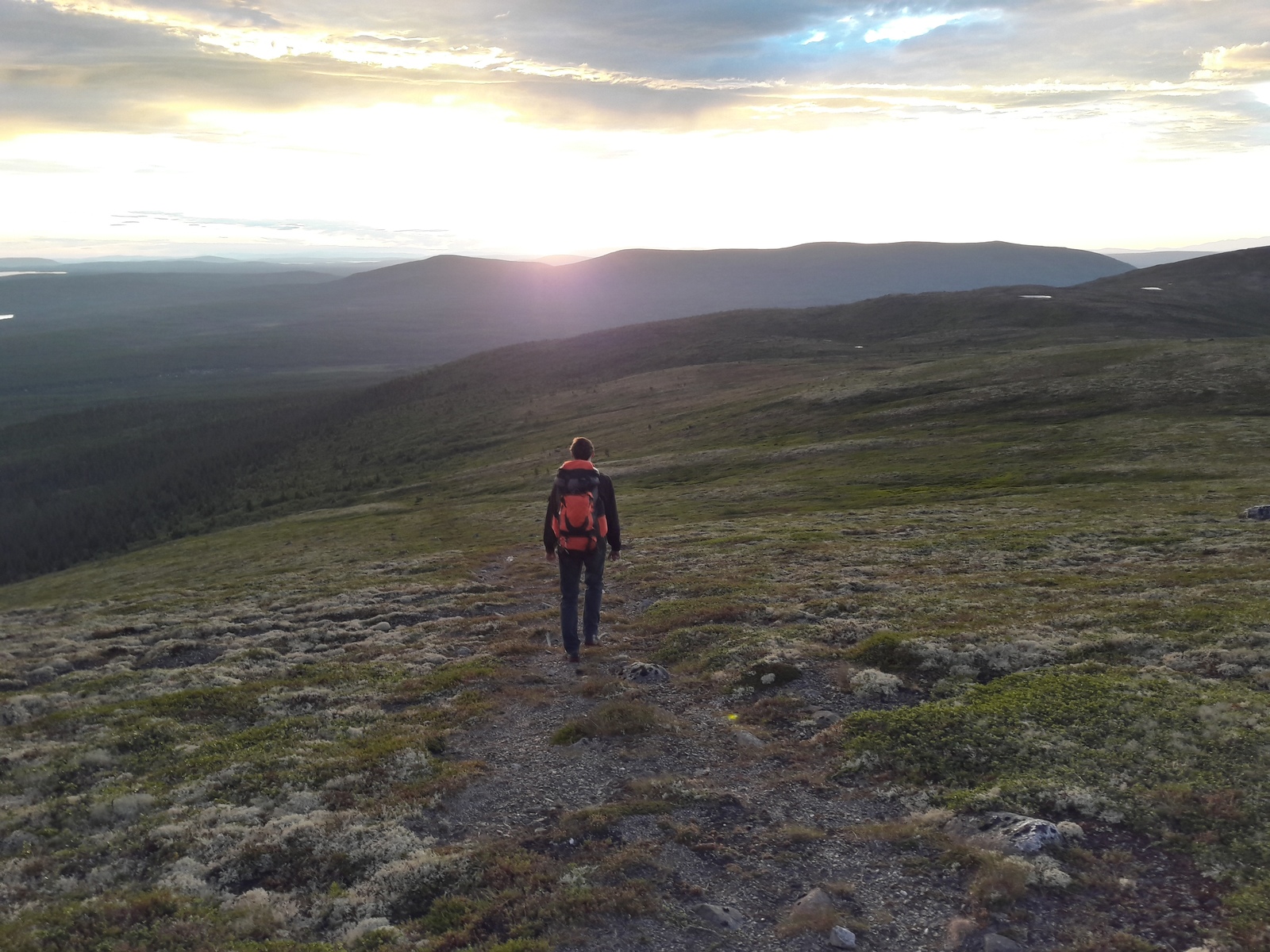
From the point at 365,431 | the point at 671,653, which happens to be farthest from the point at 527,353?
the point at 671,653

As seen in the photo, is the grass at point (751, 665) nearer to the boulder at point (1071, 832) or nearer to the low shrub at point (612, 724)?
the low shrub at point (612, 724)

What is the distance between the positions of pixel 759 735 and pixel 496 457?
87462 millimetres

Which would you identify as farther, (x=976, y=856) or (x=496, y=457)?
(x=496, y=457)

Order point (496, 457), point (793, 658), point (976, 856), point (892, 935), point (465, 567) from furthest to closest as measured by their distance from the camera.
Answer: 1. point (496, 457)
2. point (465, 567)
3. point (793, 658)
4. point (976, 856)
5. point (892, 935)

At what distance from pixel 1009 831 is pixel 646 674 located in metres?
8.39

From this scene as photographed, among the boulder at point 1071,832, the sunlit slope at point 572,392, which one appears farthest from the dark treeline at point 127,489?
the boulder at point 1071,832

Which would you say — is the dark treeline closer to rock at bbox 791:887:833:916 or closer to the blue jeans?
the blue jeans

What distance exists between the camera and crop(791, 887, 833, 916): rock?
796 centimetres

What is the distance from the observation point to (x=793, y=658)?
15945 millimetres

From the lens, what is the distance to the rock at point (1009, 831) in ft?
28.3

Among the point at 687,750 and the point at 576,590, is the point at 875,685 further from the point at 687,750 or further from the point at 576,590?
the point at 576,590

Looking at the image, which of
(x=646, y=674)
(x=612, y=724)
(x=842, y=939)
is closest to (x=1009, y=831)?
(x=842, y=939)

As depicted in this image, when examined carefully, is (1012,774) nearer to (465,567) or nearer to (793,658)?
(793,658)

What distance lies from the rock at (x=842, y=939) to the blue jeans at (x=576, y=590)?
31.2ft
